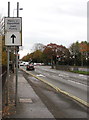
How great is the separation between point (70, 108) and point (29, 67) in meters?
52.4

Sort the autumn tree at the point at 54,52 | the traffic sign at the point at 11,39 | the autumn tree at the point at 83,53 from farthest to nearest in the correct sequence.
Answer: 1. the autumn tree at the point at 54,52
2. the autumn tree at the point at 83,53
3. the traffic sign at the point at 11,39

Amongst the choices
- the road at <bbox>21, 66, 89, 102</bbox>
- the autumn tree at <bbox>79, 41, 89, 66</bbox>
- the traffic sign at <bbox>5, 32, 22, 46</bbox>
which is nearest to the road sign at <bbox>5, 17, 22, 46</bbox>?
the traffic sign at <bbox>5, 32, 22, 46</bbox>

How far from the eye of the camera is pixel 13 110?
9.66 m

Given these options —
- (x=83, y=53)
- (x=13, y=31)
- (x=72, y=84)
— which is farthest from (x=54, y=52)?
(x=13, y=31)

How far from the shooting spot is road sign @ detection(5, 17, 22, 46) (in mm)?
10445

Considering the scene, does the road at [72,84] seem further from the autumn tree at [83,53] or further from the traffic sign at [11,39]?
the autumn tree at [83,53]

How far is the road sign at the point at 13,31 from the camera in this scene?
34.3 ft

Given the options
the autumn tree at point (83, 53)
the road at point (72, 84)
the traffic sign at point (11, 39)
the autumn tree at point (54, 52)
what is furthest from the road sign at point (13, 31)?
the autumn tree at point (54, 52)

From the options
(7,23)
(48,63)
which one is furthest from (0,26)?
(48,63)

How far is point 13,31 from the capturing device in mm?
10500

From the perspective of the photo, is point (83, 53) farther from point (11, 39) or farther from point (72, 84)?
point (11, 39)

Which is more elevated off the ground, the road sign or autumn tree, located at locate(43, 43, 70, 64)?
autumn tree, located at locate(43, 43, 70, 64)

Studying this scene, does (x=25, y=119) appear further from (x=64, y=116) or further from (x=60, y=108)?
(x=60, y=108)

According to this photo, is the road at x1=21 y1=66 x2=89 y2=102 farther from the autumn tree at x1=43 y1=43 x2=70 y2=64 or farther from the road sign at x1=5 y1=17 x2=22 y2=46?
the autumn tree at x1=43 y1=43 x2=70 y2=64
